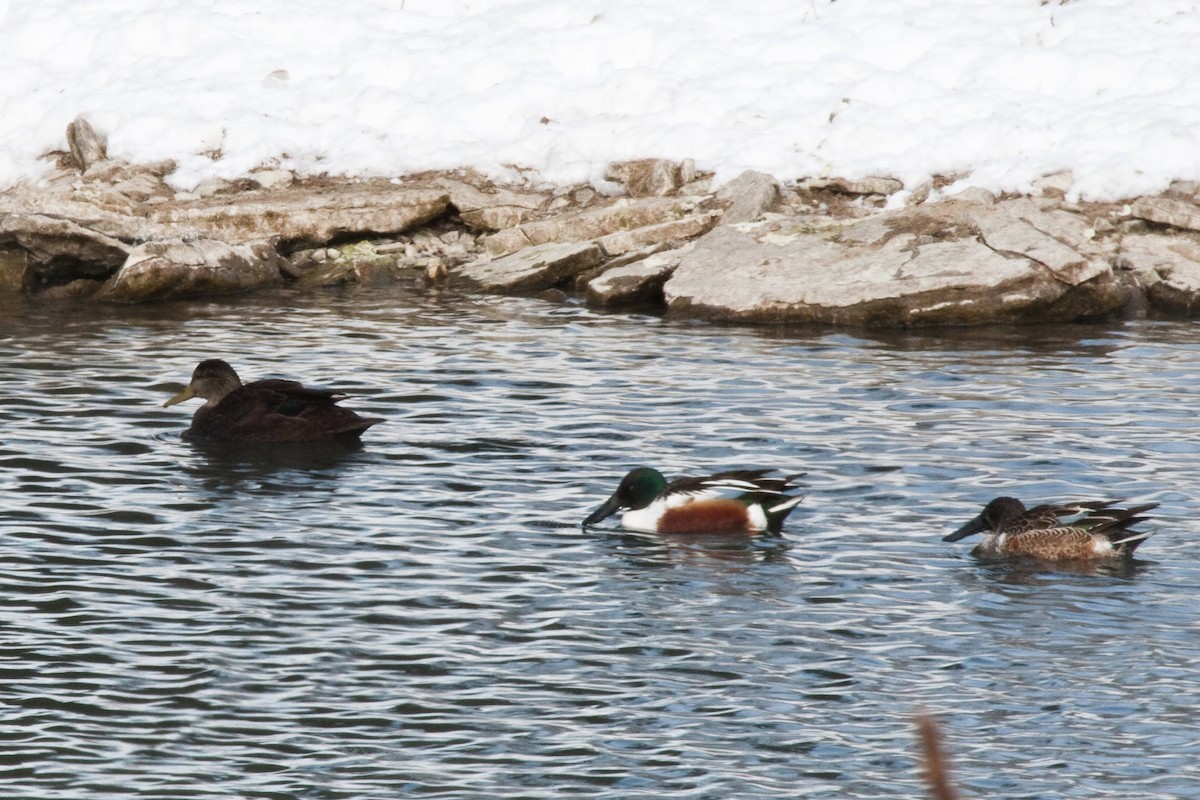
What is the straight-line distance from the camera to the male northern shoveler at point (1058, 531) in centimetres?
846

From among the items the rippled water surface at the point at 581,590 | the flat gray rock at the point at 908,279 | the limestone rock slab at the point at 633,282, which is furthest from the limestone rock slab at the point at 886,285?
the rippled water surface at the point at 581,590

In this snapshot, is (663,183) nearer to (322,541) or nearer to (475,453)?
(475,453)

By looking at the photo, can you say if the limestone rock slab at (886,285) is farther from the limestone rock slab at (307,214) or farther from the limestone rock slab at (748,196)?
the limestone rock slab at (307,214)

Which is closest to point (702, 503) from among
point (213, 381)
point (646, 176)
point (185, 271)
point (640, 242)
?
point (213, 381)

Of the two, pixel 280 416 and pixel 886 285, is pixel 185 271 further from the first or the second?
pixel 886 285

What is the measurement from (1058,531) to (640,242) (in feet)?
32.2

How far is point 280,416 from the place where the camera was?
1113cm

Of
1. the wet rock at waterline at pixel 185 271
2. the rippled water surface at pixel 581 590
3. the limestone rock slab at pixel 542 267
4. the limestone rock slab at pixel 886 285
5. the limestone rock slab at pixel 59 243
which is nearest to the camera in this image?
the rippled water surface at pixel 581 590

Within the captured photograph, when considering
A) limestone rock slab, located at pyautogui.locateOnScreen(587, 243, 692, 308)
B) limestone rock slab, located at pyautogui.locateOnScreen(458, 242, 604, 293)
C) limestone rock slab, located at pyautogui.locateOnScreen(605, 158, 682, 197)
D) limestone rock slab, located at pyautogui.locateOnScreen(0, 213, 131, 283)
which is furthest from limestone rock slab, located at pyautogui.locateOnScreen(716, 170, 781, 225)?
limestone rock slab, located at pyautogui.locateOnScreen(0, 213, 131, 283)

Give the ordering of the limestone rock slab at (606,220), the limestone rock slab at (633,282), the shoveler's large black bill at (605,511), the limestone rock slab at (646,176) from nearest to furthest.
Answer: the shoveler's large black bill at (605,511) < the limestone rock slab at (633,282) < the limestone rock slab at (606,220) < the limestone rock slab at (646,176)

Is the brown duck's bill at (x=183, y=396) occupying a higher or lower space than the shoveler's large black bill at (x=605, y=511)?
higher

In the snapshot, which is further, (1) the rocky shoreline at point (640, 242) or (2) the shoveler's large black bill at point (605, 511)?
(1) the rocky shoreline at point (640, 242)

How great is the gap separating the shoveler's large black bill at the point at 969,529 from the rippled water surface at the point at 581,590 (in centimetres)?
14

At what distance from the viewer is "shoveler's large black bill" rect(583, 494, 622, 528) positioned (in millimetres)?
9172
